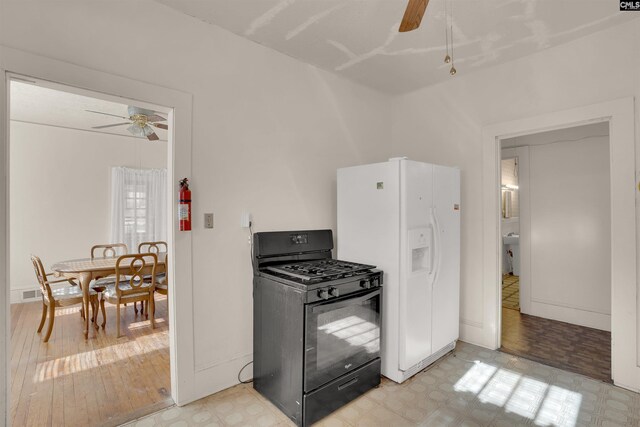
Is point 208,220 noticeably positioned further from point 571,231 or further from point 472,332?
point 571,231

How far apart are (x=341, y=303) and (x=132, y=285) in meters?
2.80

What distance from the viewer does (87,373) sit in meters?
2.78

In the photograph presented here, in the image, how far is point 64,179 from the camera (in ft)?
17.7

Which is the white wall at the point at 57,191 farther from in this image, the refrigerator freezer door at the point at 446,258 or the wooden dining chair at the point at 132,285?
the refrigerator freezer door at the point at 446,258

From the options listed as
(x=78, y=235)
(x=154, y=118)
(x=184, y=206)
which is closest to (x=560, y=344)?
(x=184, y=206)

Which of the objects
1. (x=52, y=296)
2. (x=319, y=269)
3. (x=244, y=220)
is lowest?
(x=52, y=296)

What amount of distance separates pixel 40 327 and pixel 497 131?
534 cm

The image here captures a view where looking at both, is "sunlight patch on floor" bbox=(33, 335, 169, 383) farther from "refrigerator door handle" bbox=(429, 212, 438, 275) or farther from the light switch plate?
"refrigerator door handle" bbox=(429, 212, 438, 275)

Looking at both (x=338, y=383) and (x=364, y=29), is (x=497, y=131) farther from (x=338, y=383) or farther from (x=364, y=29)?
(x=338, y=383)

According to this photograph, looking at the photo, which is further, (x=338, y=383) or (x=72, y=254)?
(x=72, y=254)

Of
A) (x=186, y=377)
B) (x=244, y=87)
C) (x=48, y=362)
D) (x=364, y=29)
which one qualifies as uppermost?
(x=364, y=29)

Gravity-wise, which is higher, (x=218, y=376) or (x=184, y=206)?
(x=184, y=206)

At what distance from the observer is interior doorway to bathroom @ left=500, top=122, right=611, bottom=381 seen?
12.0 feet

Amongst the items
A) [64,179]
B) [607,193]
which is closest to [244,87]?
[607,193]
